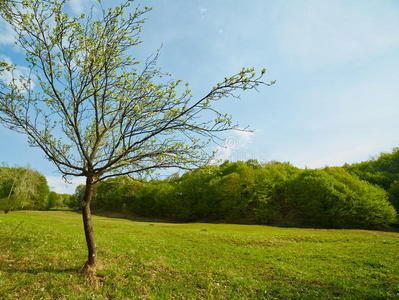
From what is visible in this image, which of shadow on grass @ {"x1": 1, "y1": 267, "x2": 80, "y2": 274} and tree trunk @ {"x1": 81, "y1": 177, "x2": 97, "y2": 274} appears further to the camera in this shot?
tree trunk @ {"x1": 81, "y1": 177, "x2": 97, "y2": 274}

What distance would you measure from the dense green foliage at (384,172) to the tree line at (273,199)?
0.39 meters

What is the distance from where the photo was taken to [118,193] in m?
82.2

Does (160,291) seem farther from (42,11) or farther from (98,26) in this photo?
(42,11)

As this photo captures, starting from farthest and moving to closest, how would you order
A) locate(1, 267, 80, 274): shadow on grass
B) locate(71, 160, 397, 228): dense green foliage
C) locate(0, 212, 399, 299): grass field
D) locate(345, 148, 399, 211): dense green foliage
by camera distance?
locate(345, 148, 399, 211): dense green foliage < locate(71, 160, 397, 228): dense green foliage < locate(1, 267, 80, 274): shadow on grass < locate(0, 212, 399, 299): grass field

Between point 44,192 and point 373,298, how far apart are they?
10029cm

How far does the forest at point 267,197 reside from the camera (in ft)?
151

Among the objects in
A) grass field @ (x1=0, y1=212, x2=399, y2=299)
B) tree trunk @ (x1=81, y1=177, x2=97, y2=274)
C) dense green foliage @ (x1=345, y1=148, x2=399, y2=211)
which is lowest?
grass field @ (x1=0, y1=212, x2=399, y2=299)

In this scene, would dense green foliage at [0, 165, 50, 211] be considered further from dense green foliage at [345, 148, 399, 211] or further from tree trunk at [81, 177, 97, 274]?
dense green foliage at [345, 148, 399, 211]

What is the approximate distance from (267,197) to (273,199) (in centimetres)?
260

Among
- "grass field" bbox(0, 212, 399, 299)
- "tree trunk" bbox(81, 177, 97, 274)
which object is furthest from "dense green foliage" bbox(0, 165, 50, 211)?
"tree trunk" bbox(81, 177, 97, 274)

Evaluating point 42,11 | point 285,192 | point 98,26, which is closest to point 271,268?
point 98,26

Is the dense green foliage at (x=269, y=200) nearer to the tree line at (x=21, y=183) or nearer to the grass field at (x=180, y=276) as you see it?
the grass field at (x=180, y=276)

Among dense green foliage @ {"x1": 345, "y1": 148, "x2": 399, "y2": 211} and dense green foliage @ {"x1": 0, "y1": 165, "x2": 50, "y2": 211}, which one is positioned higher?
dense green foliage @ {"x1": 345, "y1": 148, "x2": 399, "y2": 211}

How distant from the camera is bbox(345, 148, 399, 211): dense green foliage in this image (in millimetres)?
51516
